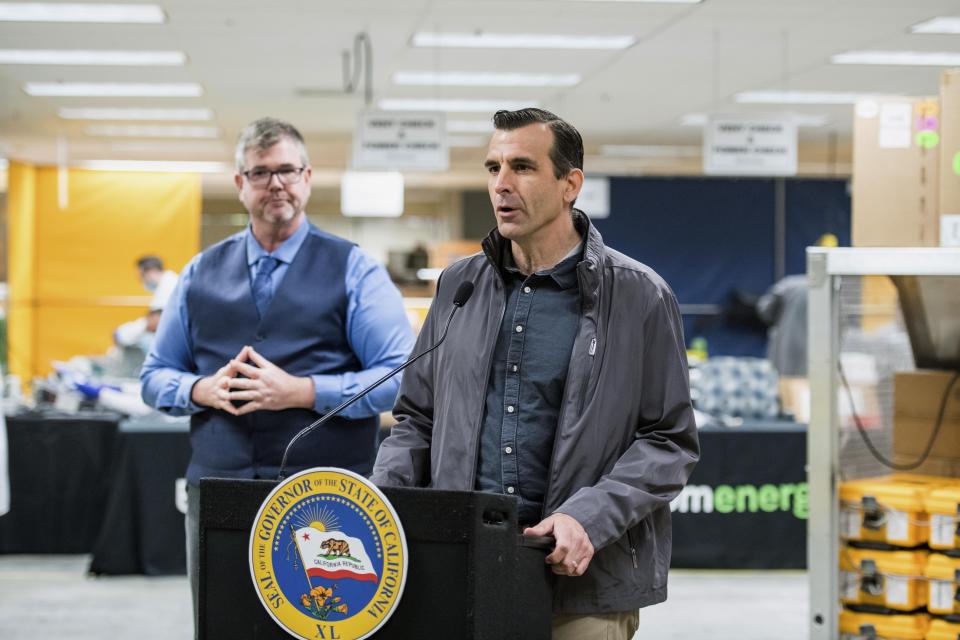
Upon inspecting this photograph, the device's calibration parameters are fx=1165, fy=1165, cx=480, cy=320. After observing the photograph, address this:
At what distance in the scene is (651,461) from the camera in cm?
175

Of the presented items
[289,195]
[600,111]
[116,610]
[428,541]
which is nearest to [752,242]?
[600,111]

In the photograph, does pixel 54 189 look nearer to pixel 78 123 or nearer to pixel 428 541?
pixel 78 123

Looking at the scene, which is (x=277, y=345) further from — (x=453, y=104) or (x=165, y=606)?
(x=453, y=104)

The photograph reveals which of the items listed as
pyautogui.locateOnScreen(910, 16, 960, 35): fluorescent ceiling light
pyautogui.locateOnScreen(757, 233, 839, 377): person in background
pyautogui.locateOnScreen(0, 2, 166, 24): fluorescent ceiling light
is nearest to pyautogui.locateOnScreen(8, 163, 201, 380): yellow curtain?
pyautogui.locateOnScreen(0, 2, 166, 24): fluorescent ceiling light

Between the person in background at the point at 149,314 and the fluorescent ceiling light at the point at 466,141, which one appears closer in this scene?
the person in background at the point at 149,314

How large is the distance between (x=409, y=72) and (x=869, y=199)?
6943mm

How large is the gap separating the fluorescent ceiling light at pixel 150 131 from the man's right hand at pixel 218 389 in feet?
34.7

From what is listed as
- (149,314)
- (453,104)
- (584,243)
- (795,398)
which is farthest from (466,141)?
(584,243)

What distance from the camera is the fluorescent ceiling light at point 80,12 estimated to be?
7270 millimetres

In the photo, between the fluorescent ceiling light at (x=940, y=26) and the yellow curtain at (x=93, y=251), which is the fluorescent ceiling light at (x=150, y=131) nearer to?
the yellow curtain at (x=93, y=251)

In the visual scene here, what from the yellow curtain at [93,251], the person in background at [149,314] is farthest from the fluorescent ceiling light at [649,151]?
the person in background at [149,314]

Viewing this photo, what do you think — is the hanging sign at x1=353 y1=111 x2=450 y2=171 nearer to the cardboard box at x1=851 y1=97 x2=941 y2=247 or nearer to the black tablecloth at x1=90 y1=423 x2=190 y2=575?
the black tablecloth at x1=90 y1=423 x2=190 y2=575

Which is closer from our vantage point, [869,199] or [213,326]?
[213,326]

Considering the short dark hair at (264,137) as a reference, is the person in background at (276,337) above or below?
below
